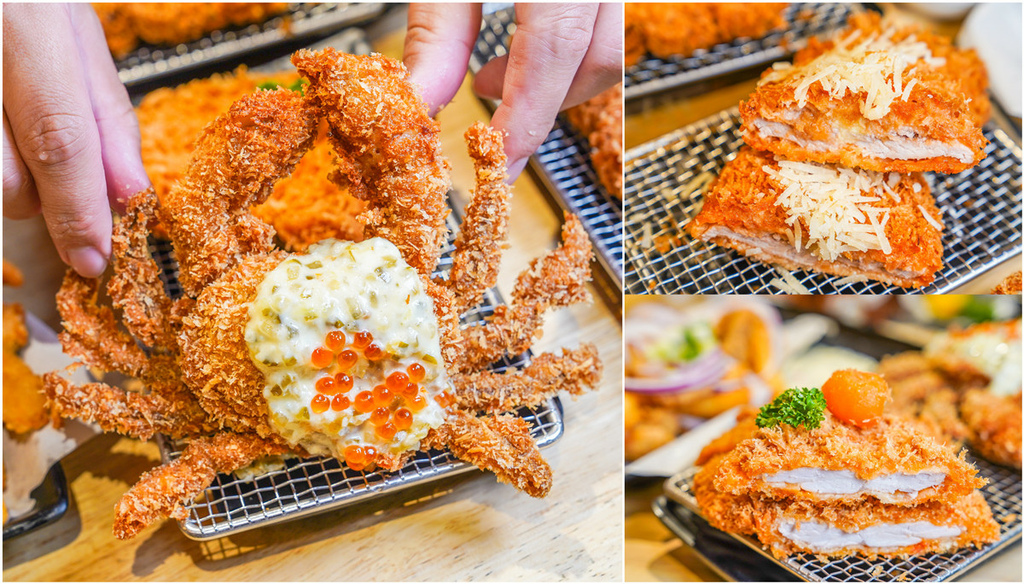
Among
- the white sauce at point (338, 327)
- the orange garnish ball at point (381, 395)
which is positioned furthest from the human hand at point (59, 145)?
the orange garnish ball at point (381, 395)

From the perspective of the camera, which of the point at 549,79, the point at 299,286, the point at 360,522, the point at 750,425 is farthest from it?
the point at 360,522

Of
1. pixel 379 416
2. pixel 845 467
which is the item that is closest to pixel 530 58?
pixel 379 416

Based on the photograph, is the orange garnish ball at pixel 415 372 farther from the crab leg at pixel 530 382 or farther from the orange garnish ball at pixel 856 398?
the orange garnish ball at pixel 856 398

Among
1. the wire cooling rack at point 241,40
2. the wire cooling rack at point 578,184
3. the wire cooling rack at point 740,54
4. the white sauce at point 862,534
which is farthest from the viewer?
the wire cooling rack at point 241,40

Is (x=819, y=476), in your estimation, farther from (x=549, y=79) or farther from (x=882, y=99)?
(x=549, y=79)

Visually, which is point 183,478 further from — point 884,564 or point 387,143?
point 884,564

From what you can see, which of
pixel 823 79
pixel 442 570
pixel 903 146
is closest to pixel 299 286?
pixel 442 570
